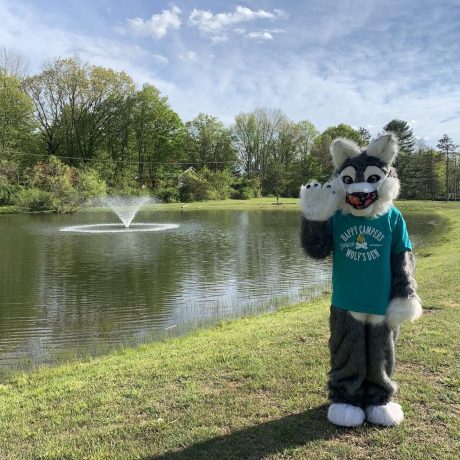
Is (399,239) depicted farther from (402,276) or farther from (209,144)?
(209,144)

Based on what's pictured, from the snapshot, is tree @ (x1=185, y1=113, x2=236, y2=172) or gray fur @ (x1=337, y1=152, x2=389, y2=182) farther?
tree @ (x1=185, y1=113, x2=236, y2=172)

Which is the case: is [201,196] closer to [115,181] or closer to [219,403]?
[115,181]

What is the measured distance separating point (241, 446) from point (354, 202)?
1.99 meters

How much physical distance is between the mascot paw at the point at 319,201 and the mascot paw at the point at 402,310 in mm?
832

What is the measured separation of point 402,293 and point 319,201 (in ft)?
3.10

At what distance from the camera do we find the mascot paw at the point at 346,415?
11.4 feet

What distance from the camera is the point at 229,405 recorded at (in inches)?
157

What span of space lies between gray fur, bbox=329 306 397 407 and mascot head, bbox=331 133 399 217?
33.2 inches

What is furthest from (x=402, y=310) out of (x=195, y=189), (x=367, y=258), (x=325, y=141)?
(x=325, y=141)

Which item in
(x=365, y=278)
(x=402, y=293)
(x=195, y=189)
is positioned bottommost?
(x=402, y=293)

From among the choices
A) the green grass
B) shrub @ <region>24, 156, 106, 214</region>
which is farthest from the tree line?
the green grass

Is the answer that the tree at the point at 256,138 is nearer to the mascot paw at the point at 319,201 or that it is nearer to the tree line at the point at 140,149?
the tree line at the point at 140,149

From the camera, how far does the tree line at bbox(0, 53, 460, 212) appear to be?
4695 centimetres

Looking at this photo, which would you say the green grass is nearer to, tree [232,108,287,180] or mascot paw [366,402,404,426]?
mascot paw [366,402,404,426]
